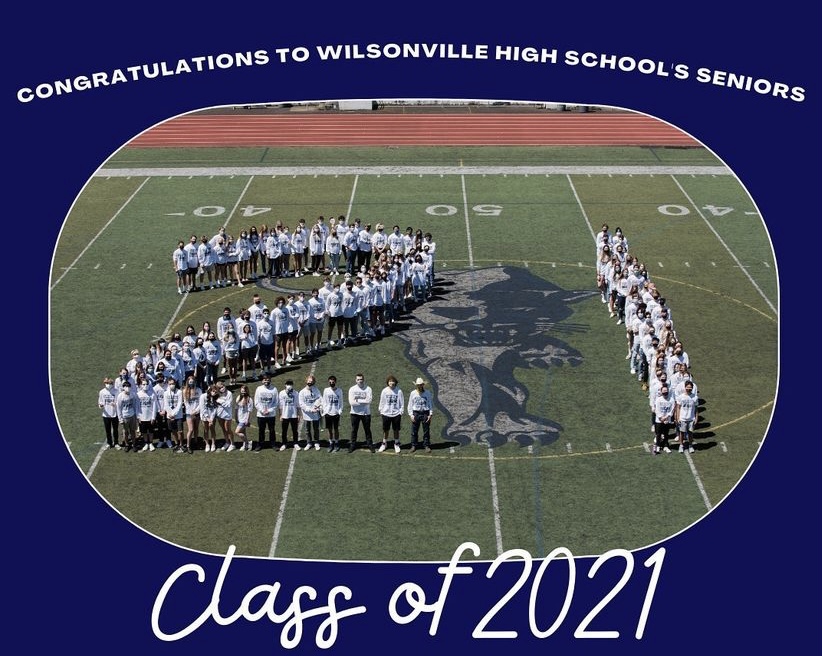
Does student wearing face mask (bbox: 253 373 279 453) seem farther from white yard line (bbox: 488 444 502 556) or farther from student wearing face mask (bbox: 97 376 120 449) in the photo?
white yard line (bbox: 488 444 502 556)

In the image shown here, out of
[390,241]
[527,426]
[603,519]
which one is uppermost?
[390,241]

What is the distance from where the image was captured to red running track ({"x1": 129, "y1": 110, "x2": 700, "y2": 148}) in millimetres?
47250

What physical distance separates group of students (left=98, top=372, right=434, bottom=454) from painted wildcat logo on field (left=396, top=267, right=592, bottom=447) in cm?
122

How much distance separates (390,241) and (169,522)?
1221 cm

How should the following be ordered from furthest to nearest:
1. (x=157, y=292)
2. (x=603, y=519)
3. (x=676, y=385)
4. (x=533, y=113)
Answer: (x=533, y=113)
(x=157, y=292)
(x=676, y=385)
(x=603, y=519)

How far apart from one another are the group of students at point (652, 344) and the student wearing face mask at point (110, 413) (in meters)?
9.05

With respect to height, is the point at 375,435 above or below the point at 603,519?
above

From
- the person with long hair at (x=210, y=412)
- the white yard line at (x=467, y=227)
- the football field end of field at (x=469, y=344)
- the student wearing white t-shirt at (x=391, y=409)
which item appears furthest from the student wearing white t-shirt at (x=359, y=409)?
the white yard line at (x=467, y=227)

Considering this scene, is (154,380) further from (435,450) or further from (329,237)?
(329,237)

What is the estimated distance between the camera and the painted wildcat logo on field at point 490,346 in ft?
83.4

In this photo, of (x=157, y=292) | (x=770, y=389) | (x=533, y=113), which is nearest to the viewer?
(x=770, y=389)

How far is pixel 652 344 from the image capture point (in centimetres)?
2620

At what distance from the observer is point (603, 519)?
22.2 meters

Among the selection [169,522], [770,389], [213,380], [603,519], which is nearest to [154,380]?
[213,380]
